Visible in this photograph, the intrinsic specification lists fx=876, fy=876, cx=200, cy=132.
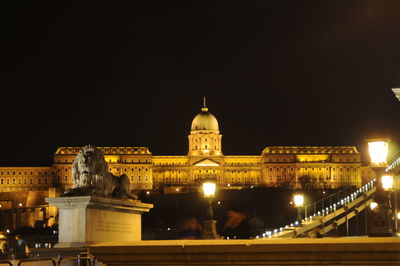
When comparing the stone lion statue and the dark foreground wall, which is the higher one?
the stone lion statue

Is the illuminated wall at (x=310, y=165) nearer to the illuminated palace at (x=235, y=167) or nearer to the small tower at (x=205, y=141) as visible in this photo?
the illuminated palace at (x=235, y=167)

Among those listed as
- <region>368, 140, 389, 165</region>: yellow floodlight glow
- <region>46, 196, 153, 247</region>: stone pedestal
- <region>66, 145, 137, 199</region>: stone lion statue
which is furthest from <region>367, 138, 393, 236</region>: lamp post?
<region>66, 145, 137, 199</region>: stone lion statue

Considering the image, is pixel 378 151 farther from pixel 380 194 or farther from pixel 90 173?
pixel 90 173

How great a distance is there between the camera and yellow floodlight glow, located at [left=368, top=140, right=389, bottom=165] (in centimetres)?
1246

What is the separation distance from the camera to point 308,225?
41.0 metres

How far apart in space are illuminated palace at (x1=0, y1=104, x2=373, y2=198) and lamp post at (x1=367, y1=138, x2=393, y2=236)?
576 feet

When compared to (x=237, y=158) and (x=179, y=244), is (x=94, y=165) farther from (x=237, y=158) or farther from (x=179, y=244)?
(x=237, y=158)

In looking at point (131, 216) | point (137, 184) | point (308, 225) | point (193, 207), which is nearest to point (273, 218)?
point (193, 207)

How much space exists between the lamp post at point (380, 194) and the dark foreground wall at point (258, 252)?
6.21 feet

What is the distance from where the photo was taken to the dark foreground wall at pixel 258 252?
8570 millimetres

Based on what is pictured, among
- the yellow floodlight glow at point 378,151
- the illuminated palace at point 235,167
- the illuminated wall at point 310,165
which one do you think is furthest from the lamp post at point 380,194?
the illuminated wall at point 310,165

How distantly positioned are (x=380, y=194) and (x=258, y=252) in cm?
334

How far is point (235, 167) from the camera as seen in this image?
640 ft

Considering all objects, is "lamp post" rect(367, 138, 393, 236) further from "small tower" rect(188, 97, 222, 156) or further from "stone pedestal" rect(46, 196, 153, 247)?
"small tower" rect(188, 97, 222, 156)
